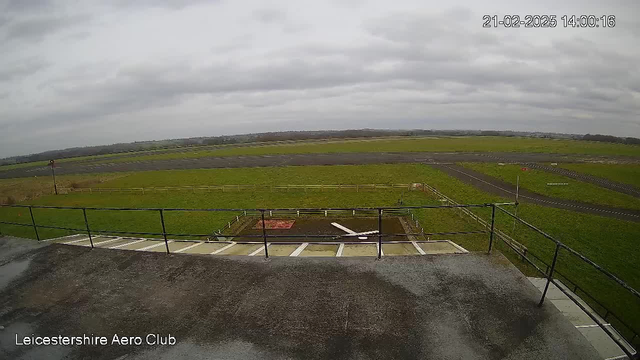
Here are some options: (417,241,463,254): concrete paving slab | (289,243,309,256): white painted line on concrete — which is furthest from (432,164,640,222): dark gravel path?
(289,243,309,256): white painted line on concrete

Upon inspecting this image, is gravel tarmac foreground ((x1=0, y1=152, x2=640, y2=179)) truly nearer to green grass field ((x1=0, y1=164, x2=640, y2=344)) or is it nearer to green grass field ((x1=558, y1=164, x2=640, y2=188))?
green grass field ((x1=558, y1=164, x2=640, y2=188))

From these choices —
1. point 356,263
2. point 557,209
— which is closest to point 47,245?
point 356,263

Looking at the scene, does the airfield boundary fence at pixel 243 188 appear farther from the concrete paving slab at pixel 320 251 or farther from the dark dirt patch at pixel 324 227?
the concrete paving slab at pixel 320 251

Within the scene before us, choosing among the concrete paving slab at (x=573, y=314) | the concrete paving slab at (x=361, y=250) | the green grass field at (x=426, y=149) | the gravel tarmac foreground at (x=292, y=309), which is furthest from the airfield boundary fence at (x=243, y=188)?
the green grass field at (x=426, y=149)

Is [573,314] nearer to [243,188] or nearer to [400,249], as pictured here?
[400,249]

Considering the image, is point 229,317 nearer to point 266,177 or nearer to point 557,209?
point 557,209

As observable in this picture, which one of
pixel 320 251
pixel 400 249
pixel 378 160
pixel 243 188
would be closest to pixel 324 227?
pixel 320 251
